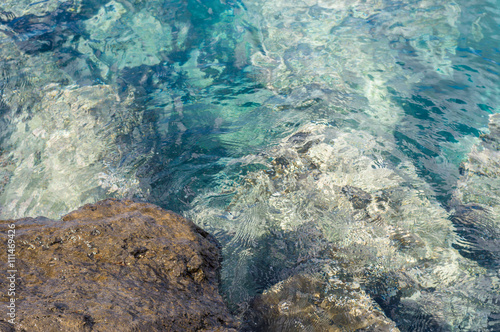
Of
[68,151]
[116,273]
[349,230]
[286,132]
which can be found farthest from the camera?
[286,132]

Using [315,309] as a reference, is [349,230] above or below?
below

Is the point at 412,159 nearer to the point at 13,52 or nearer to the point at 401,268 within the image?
the point at 401,268

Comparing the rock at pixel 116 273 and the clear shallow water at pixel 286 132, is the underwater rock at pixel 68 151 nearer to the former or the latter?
the clear shallow water at pixel 286 132

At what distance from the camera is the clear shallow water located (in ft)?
9.15

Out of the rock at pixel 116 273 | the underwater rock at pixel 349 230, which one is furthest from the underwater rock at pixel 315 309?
the rock at pixel 116 273

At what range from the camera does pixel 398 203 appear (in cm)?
326

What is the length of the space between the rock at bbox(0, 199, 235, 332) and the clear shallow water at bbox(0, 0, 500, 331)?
428 millimetres

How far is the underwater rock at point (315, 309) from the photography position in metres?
2.17

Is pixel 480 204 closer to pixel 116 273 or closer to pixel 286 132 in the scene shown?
pixel 286 132

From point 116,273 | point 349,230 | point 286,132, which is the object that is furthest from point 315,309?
point 286,132

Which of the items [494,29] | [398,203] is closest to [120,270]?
[398,203]

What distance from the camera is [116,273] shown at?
1.88 m

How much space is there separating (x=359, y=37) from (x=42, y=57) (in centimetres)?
549

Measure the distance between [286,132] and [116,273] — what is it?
283 centimetres
